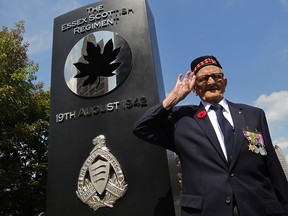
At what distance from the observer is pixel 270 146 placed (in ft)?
7.57

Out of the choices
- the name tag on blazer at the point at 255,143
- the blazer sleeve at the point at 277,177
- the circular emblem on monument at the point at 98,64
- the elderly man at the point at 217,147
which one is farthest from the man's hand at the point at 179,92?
the circular emblem on monument at the point at 98,64

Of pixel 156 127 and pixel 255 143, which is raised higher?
pixel 156 127

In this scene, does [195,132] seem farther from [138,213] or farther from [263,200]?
[138,213]

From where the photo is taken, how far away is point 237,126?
2258 mm

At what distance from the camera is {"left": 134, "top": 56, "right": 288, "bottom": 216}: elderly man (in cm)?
196

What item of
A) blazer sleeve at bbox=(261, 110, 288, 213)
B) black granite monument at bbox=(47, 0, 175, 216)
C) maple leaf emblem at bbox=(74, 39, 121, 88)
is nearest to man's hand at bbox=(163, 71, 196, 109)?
blazer sleeve at bbox=(261, 110, 288, 213)

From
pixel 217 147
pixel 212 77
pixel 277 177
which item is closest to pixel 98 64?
pixel 212 77

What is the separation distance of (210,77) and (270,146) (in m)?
0.72

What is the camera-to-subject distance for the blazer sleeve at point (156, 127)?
2396 millimetres

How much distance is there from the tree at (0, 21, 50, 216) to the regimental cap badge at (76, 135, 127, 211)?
472 cm

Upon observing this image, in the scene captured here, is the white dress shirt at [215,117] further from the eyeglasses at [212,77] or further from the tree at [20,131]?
the tree at [20,131]

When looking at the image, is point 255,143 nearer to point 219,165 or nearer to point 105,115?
point 219,165

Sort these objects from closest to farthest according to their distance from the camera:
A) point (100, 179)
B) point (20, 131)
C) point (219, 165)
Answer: point (219, 165) → point (100, 179) → point (20, 131)

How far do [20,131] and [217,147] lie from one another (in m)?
8.35
